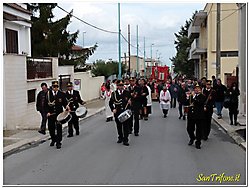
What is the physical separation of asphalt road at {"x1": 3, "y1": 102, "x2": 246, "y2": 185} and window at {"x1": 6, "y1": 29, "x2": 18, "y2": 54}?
10.9 meters

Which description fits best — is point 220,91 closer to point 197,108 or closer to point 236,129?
point 236,129

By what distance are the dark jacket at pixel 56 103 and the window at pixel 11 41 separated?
11.9 metres

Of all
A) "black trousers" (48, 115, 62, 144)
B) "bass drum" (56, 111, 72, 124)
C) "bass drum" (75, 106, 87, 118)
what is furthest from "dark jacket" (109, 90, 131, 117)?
"bass drum" (75, 106, 87, 118)

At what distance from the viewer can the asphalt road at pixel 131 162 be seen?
8453 mm

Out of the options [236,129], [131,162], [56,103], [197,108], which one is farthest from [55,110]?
[236,129]

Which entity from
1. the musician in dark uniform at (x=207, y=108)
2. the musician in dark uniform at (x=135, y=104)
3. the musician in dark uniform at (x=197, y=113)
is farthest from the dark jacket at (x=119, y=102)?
the musician in dark uniform at (x=207, y=108)

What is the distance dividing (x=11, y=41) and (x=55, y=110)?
12889 millimetres

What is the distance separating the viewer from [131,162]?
1012 cm

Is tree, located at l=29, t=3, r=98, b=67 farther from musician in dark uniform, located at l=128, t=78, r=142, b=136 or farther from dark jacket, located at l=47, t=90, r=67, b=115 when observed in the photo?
dark jacket, located at l=47, t=90, r=67, b=115

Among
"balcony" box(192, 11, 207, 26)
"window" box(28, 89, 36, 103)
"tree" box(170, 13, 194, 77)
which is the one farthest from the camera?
"tree" box(170, 13, 194, 77)

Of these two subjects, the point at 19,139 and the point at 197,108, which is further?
the point at 19,139

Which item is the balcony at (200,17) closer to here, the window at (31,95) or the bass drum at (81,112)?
the window at (31,95)

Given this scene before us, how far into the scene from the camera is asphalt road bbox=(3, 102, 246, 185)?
8.45 metres

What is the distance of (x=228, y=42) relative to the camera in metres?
43.2
